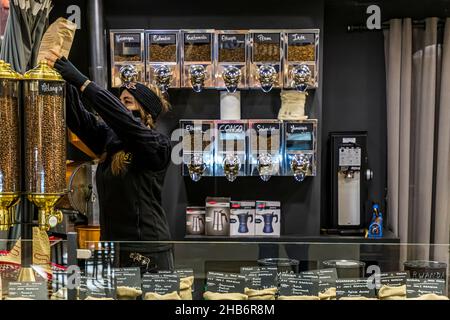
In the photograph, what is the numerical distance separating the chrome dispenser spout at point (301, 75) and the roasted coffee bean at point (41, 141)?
235 centimetres

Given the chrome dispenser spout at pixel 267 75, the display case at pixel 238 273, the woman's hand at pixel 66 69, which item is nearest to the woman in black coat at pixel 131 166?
the woman's hand at pixel 66 69

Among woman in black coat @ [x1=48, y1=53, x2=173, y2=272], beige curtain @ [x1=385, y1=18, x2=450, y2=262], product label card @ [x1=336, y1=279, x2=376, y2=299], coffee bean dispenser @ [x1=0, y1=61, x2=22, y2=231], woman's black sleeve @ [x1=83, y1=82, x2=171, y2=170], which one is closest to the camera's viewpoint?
coffee bean dispenser @ [x1=0, y1=61, x2=22, y2=231]

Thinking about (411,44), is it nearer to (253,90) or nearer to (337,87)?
(337,87)

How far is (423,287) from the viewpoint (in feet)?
5.15

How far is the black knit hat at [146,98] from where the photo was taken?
2527 millimetres

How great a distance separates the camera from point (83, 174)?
337cm

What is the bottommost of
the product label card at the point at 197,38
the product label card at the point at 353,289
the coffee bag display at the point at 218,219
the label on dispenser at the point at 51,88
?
the coffee bag display at the point at 218,219

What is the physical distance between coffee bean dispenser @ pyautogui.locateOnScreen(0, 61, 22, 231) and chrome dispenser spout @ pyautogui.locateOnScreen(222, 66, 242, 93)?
2236 mm

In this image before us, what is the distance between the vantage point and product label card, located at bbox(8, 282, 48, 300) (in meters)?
1.45

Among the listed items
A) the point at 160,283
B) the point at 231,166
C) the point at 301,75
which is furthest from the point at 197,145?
the point at 160,283

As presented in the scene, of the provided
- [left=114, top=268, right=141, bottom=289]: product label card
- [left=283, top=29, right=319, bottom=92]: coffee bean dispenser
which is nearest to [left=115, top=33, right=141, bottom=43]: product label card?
[left=283, top=29, right=319, bottom=92]: coffee bean dispenser

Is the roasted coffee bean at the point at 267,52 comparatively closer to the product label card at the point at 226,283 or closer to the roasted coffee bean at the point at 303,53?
the roasted coffee bean at the point at 303,53

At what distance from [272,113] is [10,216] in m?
2.54

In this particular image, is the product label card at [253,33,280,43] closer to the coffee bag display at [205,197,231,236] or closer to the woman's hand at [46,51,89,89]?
the coffee bag display at [205,197,231,236]
